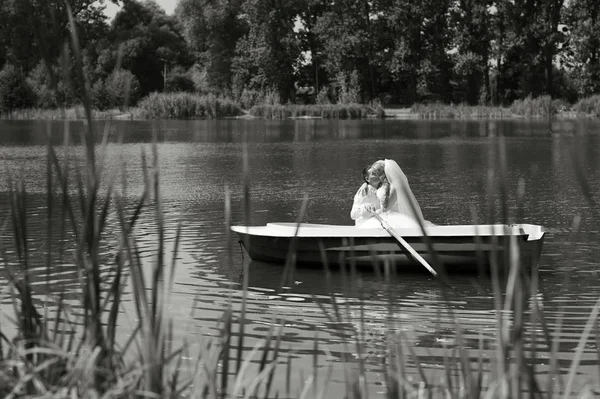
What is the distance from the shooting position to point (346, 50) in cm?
6362

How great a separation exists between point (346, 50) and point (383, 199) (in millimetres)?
54559

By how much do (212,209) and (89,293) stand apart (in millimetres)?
12278

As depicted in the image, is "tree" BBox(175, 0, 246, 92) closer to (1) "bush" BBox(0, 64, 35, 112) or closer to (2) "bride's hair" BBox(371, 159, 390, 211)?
(1) "bush" BBox(0, 64, 35, 112)

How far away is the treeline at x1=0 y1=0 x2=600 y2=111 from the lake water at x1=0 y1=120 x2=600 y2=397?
71.7 feet

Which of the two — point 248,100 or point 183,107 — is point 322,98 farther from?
point 183,107

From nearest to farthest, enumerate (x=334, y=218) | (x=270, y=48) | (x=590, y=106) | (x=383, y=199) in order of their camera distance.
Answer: (x=383, y=199) < (x=334, y=218) < (x=590, y=106) < (x=270, y=48)

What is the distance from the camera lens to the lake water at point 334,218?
21.6 ft

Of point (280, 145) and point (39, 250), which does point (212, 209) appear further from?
point (280, 145)

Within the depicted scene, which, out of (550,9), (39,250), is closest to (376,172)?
(39,250)

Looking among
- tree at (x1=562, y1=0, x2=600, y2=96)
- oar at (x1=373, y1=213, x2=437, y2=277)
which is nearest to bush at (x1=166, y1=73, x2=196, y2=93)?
tree at (x1=562, y1=0, x2=600, y2=96)

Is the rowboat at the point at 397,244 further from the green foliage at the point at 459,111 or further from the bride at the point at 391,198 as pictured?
the green foliage at the point at 459,111

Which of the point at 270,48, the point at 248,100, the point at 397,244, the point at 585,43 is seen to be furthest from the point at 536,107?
the point at 397,244

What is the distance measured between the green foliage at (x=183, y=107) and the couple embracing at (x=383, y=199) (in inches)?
1695

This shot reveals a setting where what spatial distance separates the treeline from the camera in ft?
191
